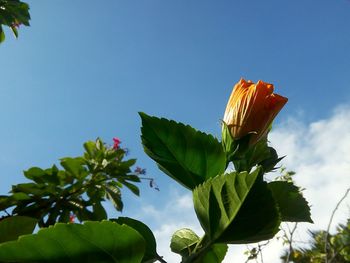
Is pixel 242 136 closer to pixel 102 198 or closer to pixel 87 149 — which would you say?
pixel 102 198

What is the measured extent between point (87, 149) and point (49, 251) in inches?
100

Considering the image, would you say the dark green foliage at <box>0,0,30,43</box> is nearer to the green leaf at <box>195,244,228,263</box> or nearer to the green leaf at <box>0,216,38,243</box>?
the green leaf at <box>0,216,38,243</box>

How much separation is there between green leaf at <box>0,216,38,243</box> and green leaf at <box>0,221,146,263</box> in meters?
0.29

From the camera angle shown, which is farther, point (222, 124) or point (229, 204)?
point (222, 124)

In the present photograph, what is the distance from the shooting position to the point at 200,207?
0.46 meters

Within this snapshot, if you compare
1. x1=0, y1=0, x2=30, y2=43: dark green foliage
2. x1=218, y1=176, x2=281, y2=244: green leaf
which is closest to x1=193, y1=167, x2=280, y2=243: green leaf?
x1=218, y1=176, x2=281, y2=244: green leaf

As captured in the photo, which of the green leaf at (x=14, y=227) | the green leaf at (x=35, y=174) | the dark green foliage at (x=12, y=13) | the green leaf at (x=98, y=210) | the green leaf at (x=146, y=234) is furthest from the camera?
the dark green foliage at (x=12, y=13)

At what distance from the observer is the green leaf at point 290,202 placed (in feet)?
1.69

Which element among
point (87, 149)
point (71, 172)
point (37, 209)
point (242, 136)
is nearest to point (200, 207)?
point (242, 136)

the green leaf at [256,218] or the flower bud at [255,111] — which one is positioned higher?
the flower bud at [255,111]

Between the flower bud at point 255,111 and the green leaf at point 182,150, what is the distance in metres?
0.07

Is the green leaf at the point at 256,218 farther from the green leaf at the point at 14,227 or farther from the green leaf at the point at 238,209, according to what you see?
the green leaf at the point at 14,227

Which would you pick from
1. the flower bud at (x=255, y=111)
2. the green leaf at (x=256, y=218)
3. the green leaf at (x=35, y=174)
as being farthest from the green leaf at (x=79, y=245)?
the green leaf at (x=35, y=174)

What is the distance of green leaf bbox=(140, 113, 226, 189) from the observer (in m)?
0.51
